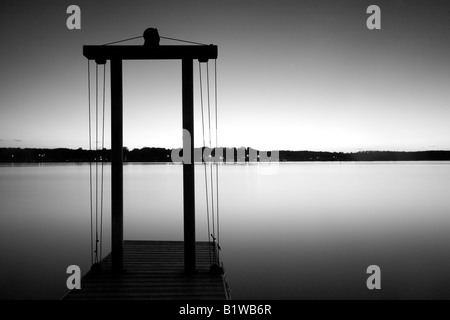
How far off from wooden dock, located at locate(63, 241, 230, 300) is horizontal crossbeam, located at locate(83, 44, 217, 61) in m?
3.89

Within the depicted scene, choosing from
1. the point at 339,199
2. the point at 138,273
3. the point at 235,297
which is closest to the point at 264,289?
the point at 235,297

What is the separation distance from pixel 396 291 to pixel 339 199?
67.1ft

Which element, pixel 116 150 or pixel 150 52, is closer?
pixel 150 52

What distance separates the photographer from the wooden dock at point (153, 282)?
5.51m

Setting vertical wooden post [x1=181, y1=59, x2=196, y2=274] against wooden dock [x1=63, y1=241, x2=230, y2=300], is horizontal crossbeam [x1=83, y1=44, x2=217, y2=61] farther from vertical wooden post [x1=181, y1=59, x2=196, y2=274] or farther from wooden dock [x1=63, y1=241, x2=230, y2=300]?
wooden dock [x1=63, y1=241, x2=230, y2=300]

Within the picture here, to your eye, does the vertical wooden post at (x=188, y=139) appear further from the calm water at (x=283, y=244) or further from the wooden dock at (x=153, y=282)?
the calm water at (x=283, y=244)

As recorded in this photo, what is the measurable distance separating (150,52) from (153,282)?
3982 mm

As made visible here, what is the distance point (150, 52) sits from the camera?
20.2 feet

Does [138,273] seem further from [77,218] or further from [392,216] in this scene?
[392,216]

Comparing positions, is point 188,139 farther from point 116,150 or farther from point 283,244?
point 283,244

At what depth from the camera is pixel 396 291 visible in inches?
359

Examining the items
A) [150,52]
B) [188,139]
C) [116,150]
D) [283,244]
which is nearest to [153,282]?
[116,150]

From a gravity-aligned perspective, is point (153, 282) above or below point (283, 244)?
above

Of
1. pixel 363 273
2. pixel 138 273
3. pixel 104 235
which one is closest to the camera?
pixel 138 273
